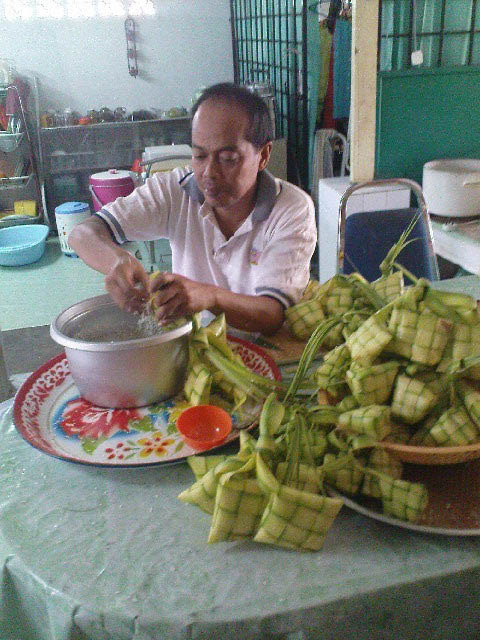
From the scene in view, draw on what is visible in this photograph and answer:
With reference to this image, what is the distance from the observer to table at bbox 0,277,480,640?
2.13 ft

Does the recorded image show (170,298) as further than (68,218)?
No

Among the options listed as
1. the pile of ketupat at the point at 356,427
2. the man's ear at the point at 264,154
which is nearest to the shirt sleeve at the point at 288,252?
the man's ear at the point at 264,154

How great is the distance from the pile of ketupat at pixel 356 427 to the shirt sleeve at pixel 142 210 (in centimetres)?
102

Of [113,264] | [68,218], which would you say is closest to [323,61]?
[68,218]

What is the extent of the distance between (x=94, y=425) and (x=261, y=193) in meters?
0.94

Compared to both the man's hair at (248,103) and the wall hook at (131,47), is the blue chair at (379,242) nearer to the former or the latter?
the man's hair at (248,103)

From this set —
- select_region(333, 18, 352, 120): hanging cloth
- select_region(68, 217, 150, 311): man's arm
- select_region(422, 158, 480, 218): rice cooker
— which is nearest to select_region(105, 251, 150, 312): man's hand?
select_region(68, 217, 150, 311): man's arm

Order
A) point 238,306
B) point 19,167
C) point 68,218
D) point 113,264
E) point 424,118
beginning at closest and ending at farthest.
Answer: point 238,306, point 113,264, point 424,118, point 68,218, point 19,167

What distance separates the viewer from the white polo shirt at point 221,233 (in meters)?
1.57

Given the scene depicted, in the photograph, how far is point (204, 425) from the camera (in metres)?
0.94

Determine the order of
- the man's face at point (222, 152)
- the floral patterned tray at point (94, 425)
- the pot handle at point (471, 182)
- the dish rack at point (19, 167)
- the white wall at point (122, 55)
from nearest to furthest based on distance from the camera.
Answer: the floral patterned tray at point (94, 425)
the man's face at point (222, 152)
the pot handle at point (471, 182)
the dish rack at point (19, 167)
the white wall at point (122, 55)

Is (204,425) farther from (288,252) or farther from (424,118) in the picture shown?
(424,118)

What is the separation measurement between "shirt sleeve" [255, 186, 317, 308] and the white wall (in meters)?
4.36

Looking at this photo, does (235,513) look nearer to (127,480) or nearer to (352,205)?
(127,480)
